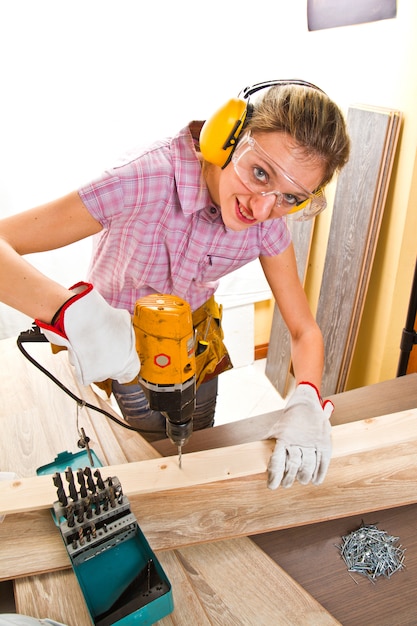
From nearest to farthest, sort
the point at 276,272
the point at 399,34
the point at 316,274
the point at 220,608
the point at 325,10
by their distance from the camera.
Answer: the point at 220,608, the point at 276,272, the point at 399,34, the point at 325,10, the point at 316,274

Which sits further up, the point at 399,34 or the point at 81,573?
the point at 399,34

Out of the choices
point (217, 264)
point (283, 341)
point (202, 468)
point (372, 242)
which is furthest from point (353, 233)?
point (202, 468)

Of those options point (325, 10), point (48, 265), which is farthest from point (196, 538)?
point (325, 10)

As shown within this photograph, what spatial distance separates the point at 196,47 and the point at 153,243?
1.79 meters

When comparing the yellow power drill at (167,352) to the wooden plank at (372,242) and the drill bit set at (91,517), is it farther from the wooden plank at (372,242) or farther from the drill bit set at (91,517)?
the wooden plank at (372,242)

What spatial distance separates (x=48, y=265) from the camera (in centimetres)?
296

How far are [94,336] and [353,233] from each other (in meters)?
2.04

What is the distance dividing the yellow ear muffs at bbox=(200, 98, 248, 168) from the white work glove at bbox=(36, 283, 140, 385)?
0.54m

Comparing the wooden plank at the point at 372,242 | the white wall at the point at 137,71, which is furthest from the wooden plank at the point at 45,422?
the wooden plank at the point at 372,242

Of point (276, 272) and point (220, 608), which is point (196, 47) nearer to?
point (276, 272)

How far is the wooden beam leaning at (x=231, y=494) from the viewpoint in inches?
48.5

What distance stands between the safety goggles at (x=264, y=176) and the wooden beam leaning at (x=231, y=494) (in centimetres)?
69

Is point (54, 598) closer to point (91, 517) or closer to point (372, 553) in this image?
point (91, 517)

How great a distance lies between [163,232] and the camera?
5.04 ft
